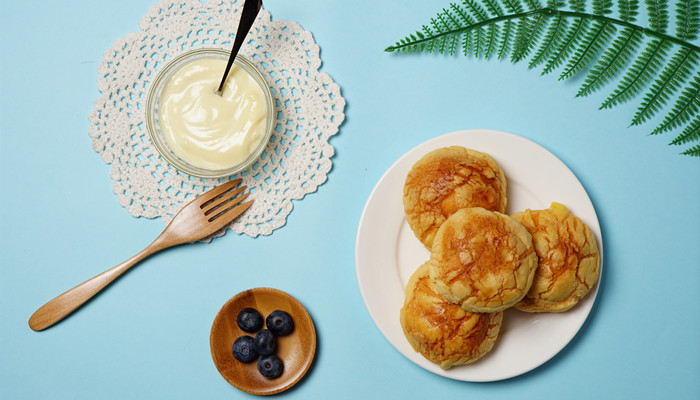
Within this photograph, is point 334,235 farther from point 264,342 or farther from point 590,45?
point 590,45

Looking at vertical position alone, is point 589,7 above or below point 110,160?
→ above

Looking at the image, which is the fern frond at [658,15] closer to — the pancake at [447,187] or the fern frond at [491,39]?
the fern frond at [491,39]

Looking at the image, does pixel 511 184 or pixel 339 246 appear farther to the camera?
pixel 339 246

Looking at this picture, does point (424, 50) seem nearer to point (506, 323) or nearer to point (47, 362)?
point (506, 323)

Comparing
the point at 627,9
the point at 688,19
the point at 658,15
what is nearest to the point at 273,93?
the point at 627,9

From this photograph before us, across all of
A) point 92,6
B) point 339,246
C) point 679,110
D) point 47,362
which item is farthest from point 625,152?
point 47,362

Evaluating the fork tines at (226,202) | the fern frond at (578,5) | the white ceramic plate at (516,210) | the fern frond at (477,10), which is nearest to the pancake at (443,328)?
the white ceramic plate at (516,210)

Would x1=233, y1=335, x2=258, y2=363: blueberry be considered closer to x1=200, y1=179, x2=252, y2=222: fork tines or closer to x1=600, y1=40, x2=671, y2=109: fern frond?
x1=200, y1=179, x2=252, y2=222: fork tines
